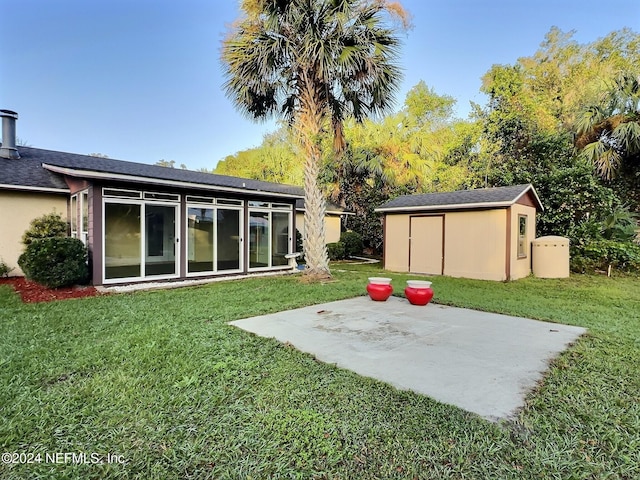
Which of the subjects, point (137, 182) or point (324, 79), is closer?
point (137, 182)

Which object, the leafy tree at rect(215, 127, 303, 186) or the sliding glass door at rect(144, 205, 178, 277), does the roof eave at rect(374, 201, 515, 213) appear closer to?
the sliding glass door at rect(144, 205, 178, 277)

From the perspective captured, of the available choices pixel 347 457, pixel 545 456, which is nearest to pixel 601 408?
pixel 545 456

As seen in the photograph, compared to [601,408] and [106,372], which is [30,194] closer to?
[106,372]

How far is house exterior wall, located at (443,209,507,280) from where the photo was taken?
10.5 m

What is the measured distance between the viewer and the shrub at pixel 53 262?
23.8 feet

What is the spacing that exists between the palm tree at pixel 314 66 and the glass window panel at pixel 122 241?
425cm

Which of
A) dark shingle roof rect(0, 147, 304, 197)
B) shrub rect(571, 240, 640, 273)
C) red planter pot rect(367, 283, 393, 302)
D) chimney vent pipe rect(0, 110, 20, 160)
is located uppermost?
chimney vent pipe rect(0, 110, 20, 160)

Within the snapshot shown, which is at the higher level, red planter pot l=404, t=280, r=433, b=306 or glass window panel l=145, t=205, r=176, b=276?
glass window panel l=145, t=205, r=176, b=276

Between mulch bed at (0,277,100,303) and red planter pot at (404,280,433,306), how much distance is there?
6663 mm

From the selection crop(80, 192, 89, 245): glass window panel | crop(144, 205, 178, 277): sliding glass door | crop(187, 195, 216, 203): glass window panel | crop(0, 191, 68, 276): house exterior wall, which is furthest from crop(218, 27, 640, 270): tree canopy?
crop(0, 191, 68, 276): house exterior wall

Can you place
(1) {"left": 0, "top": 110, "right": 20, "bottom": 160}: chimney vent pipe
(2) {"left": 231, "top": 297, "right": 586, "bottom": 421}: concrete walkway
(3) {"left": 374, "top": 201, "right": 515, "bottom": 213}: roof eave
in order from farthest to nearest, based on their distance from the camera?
(1) {"left": 0, "top": 110, "right": 20, "bottom": 160}: chimney vent pipe → (3) {"left": 374, "top": 201, "right": 515, "bottom": 213}: roof eave → (2) {"left": 231, "top": 297, "right": 586, "bottom": 421}: concrete walkway

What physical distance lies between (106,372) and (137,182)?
19.9 feet

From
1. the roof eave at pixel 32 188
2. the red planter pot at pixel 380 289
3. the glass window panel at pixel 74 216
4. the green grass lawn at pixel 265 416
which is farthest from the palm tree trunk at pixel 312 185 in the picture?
the roof eave at pixel 32 188

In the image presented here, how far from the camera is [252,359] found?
3641 mm
